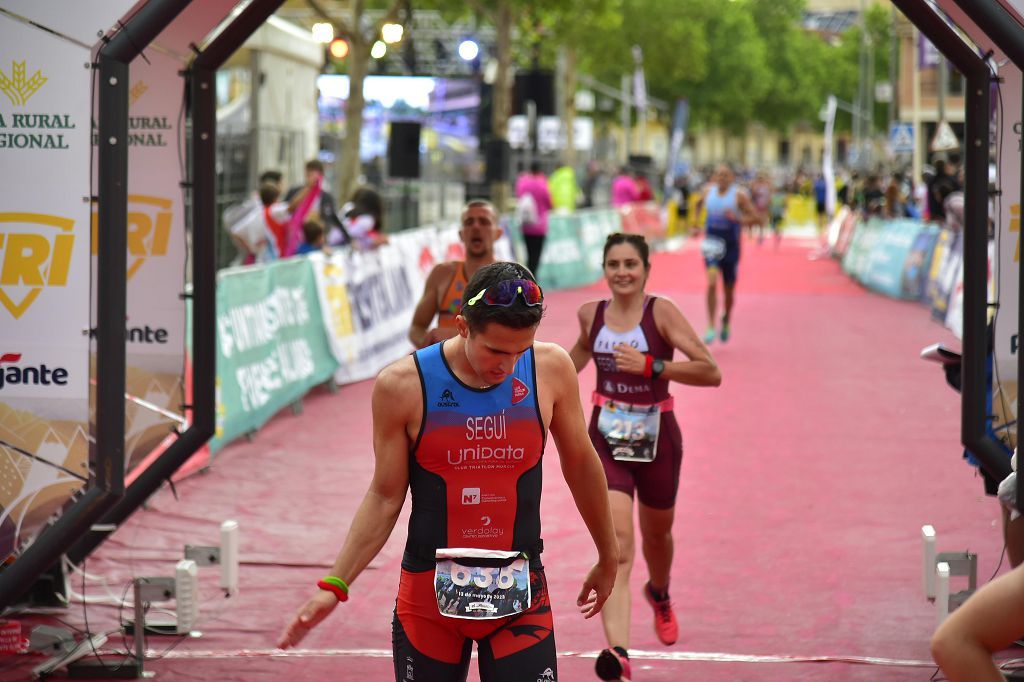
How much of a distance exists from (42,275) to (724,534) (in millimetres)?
4786

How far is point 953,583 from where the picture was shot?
7902 millimetres

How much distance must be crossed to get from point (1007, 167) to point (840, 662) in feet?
7.62

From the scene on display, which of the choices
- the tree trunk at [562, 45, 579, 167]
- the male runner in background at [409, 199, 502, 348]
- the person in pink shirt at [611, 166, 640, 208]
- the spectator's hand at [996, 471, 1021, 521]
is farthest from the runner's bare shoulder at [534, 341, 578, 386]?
the tree trunk at [562, 45, 579, 167]

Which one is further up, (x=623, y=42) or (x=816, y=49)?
(x=816, y=49)

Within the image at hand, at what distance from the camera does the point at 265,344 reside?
12.0 m

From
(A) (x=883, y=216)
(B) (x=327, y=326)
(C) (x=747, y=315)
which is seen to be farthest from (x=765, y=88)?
(B) (x=327, y=326)

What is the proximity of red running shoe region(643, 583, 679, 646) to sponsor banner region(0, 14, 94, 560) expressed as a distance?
2.71 m

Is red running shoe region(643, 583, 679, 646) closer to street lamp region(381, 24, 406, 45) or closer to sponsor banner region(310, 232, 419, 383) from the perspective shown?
sponsor banner region(310, 232, 419, 383)

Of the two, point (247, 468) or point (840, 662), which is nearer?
point (840, 662)

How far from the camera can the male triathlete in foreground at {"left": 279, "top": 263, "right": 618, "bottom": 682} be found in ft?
13.2

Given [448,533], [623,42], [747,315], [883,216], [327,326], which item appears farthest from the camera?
[623,42]

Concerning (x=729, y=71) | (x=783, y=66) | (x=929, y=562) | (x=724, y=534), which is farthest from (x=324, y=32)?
(x=783, y=66)

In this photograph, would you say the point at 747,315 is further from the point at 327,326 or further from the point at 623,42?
the point at 623,42

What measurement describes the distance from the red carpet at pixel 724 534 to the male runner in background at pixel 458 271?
147cm
